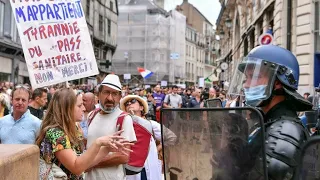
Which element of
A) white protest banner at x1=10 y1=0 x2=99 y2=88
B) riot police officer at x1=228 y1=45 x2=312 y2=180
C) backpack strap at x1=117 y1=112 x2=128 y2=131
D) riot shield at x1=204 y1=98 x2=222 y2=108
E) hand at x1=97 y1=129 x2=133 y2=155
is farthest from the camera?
white protest banner at x1=10 y1=0 x2=99 y2=88

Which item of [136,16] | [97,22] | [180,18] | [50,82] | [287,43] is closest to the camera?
[50,82]

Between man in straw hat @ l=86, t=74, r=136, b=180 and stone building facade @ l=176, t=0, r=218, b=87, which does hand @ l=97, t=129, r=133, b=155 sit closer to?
man in straw hat @ l=86, t=74, r=136, b=180

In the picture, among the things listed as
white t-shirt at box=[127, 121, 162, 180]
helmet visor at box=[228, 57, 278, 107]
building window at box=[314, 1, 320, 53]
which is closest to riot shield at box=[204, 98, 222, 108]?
white t-shirt at box=[127, 121, 162, 180]

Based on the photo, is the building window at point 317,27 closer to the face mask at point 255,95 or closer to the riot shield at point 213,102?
the riot shield at point 213,102

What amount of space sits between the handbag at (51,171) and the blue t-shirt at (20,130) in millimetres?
1277

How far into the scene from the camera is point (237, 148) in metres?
1.82

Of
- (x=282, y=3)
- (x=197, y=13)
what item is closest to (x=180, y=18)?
(x=197, y=13)

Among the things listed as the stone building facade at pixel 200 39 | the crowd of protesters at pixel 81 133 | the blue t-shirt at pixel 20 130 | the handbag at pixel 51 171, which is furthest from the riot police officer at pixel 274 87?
the stone building facade at pixel 200 39

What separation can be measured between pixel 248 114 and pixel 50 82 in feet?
13.5

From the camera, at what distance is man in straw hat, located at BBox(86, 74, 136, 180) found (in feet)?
11.7

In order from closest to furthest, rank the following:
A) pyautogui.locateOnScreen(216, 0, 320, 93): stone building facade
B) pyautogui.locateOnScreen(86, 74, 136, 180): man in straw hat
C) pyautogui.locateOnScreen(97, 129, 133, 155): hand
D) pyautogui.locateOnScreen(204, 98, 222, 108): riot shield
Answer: pyautogui.locateOnScreen(97, 129, 133, 155): hand → pyautogui.locateOnScreen(86, 74, 136, 180): man in straw hat → pyautogui.locateOnScreen(204, 98, 222, 108): riot shield → pyautogui.locateOnScreen(216, 0, 320, 93): stone building facade

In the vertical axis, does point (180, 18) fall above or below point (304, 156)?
above

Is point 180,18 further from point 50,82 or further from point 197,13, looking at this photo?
point 50,82

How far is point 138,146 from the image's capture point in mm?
4195
